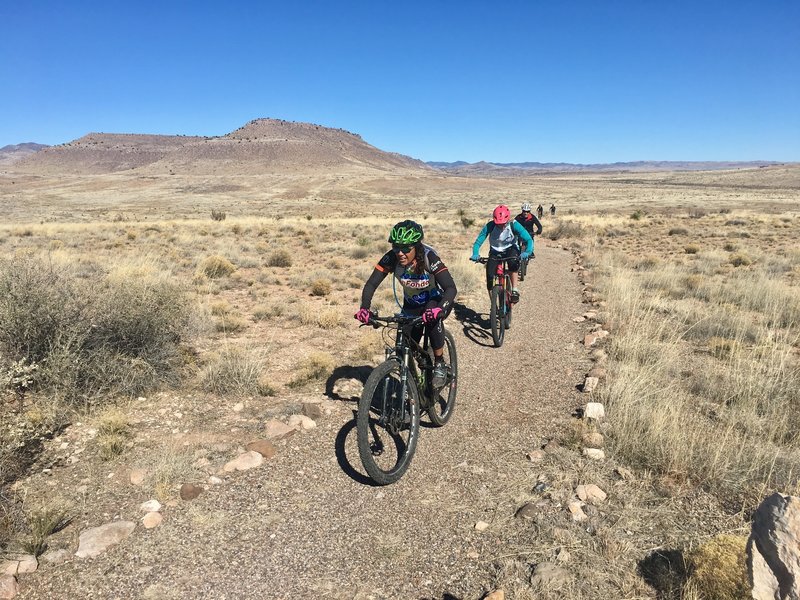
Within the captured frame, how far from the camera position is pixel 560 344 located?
826cm

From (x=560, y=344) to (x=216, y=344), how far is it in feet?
19.8

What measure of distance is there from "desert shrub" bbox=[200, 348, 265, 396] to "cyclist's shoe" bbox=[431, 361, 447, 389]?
254 cm

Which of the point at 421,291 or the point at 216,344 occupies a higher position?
the point at 421,291

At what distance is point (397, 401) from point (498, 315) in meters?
4.32

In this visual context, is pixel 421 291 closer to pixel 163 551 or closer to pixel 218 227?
pixel 163 551

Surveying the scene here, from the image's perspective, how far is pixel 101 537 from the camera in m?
3.43

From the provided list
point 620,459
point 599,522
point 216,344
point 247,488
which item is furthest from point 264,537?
point 216,344

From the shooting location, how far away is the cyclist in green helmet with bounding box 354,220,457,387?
4.40 meters

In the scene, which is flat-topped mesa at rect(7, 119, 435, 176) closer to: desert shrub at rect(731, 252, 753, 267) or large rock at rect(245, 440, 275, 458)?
desert shrub at rect(731, 252, 753, 267)

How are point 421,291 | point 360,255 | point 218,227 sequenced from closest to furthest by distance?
point 421,291 → point 360,255 → point 218,227

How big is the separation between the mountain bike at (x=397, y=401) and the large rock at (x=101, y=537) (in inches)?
73.7

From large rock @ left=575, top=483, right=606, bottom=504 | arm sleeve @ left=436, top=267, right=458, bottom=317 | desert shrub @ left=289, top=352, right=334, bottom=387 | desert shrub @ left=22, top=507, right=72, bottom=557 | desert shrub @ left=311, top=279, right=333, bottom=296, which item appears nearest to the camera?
desert shrub @ left=22, top=507, right=72, bottom=557

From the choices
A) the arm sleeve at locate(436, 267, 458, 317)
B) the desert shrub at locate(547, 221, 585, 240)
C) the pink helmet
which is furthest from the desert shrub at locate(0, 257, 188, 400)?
the desert shrub at locate(547, 221, 585, 240)

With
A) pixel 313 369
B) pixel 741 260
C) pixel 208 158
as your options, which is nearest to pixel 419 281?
pixel 313 369
